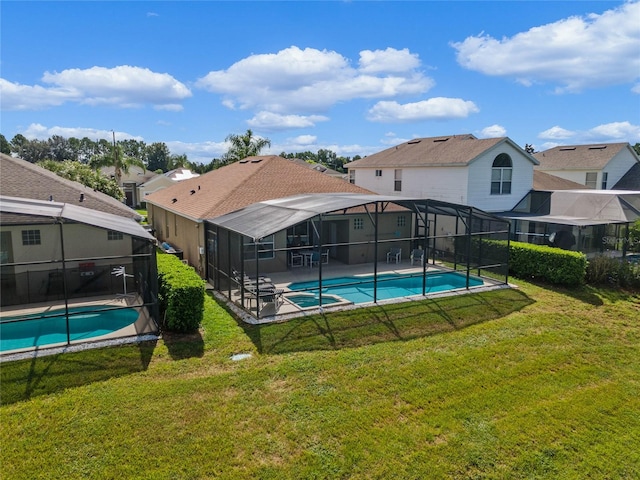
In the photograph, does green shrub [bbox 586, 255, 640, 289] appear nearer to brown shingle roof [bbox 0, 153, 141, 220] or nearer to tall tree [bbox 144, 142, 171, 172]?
brown shingle roof [bbox 0, 153, 141, 220]

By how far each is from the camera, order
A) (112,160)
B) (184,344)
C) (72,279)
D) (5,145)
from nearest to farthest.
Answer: (184,344)
(72,279)
(112,160)
(5,145)

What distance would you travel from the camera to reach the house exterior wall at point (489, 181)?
70.3 feet

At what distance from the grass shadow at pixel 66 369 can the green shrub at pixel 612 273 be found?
49.0 feet

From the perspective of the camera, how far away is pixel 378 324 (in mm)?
11359

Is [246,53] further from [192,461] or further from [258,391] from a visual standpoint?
[192,461]

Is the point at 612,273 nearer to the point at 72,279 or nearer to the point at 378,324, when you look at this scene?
the point at 378,324

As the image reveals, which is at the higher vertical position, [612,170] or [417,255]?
[612,170]

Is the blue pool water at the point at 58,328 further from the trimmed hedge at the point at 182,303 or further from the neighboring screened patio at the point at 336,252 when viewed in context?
the neighboring screened patio at the point at 336,252

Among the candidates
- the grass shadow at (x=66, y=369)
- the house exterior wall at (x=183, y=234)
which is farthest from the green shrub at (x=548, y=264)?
the grass shadow at (x=66, y=369)

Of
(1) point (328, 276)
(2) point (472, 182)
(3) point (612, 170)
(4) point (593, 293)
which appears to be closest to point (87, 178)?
(1) point (328, 276)

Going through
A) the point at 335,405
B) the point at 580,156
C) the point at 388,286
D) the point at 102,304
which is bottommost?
the point at 335,405

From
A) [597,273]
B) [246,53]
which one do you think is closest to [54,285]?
[246,53]

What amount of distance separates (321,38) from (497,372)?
13.7m

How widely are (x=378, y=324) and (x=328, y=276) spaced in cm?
565
